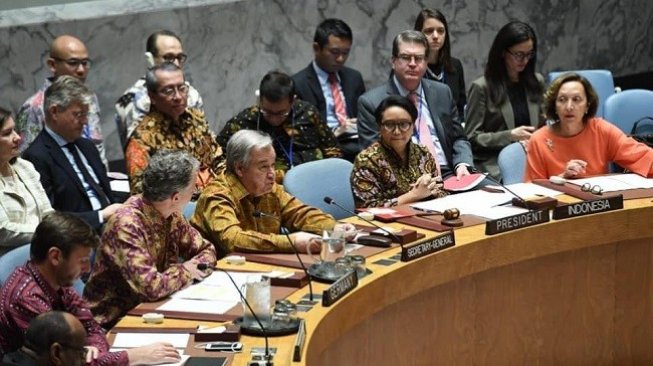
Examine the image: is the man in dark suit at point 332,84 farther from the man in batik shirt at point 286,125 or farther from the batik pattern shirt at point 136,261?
the batik pattern shirt at point 136,261

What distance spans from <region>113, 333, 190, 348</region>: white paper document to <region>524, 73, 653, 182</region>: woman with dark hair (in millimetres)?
2430

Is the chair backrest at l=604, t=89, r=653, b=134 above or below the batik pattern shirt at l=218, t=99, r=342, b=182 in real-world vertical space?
above

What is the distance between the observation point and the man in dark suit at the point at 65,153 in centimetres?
491

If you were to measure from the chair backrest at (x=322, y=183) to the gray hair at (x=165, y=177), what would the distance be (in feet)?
3.72

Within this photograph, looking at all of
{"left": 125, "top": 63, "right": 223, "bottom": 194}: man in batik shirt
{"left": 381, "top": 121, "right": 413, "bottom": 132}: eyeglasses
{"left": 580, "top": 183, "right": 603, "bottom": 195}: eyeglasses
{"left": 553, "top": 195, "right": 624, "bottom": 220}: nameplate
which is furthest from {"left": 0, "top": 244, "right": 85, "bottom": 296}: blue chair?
{"left": 580, "top": 183, "right": 603, "bottom": 195}: eyeglasses

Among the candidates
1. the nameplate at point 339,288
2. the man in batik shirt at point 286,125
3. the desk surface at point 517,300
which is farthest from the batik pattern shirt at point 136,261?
the man in batik shirt at point 286,125

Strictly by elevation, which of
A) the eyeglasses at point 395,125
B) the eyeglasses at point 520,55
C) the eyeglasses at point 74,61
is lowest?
the eyeglasses at point 395,125

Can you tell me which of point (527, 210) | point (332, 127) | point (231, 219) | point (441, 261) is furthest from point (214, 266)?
point (332, 127)

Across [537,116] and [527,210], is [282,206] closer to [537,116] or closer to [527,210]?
[527,210]

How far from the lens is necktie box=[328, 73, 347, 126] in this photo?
6.62 m

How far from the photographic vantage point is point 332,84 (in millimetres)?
6648

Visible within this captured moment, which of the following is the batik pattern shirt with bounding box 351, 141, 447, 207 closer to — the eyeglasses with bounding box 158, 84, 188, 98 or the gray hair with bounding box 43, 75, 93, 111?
the eyeglasses with bounding box 158, 84, 188, 98

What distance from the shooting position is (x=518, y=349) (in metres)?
4.69

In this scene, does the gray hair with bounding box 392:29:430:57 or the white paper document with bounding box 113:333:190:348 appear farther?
the gray hair with bounding box 392:29:430:57
